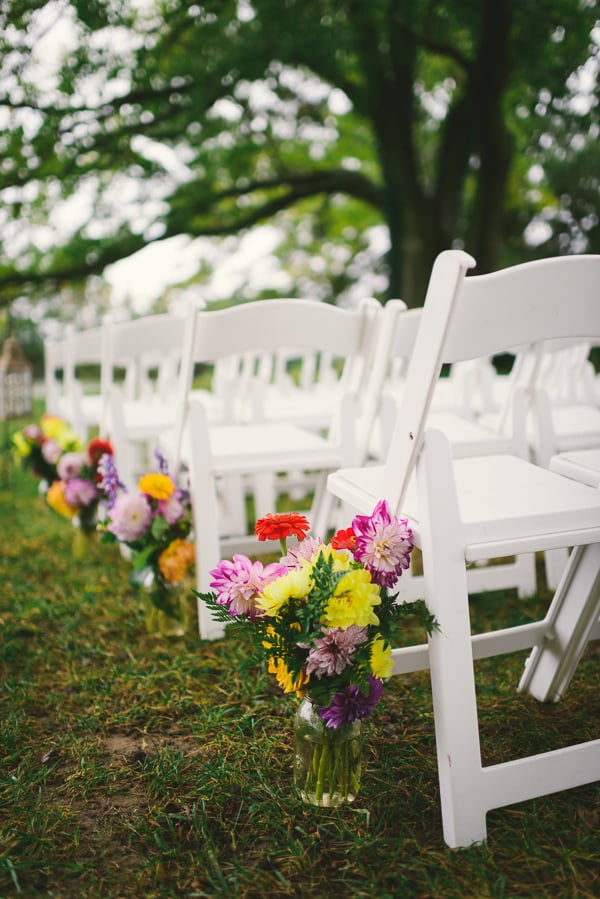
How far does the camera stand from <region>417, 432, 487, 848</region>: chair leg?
4.51 feet

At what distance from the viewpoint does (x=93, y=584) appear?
10.4 ft

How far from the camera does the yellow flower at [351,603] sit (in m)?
1.37

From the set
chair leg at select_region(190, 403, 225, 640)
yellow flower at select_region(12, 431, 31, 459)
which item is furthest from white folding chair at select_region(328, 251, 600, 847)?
yellow flower at select_region(12, 431, 31, 459)

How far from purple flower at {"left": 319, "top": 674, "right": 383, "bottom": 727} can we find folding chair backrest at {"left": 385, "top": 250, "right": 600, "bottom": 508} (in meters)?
0.43

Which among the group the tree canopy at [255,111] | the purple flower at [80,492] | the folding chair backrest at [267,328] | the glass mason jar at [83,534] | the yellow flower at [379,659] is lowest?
the glass mason jar at [83,534]

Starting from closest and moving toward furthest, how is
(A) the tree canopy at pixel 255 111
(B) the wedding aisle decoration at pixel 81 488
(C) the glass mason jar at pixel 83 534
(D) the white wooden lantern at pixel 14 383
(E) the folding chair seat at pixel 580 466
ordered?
(E) the folding chair seat at pixel 580 466
(B) the wedding aisle decoration at pixel 81 488
(C) the glass mason jar at pixel 83 534
(D) the white wooden lantern at pixel 14 383
(A) the tree canopy at pixel 255 111

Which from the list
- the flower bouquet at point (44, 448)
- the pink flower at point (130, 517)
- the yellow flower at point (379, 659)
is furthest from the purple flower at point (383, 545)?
the flower bouquet at point (44, 448)

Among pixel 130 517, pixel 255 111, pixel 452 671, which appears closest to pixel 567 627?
pixel 452 671

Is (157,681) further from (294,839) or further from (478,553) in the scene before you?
(478,553)

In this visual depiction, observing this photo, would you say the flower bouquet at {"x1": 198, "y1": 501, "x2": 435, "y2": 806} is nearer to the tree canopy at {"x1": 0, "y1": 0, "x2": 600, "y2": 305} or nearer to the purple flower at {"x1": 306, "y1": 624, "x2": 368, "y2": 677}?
the purple flower at {"x1": 306, "y1": 624, "x2": 368, "y2": 677}

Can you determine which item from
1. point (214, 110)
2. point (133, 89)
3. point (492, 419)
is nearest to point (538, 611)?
point (492, 419)

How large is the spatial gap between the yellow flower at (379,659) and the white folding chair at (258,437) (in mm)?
1004

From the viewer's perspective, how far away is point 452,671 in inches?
56.1

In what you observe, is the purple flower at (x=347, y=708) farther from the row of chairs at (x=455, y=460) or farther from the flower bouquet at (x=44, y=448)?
the flower bouquet at (x=44, y=448)
